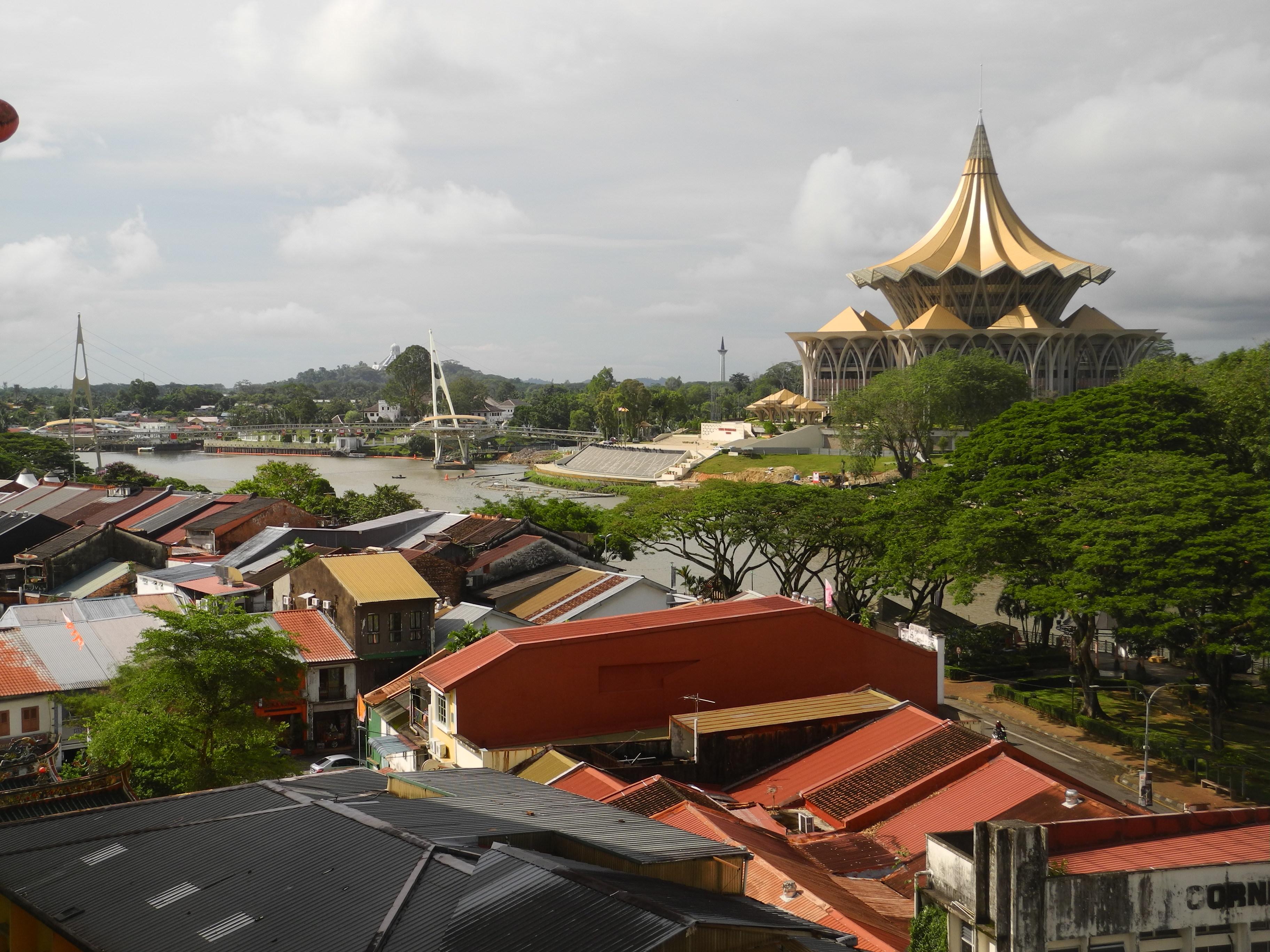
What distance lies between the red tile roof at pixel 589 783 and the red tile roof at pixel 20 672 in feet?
29.0

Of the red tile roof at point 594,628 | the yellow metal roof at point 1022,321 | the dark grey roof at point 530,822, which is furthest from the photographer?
the yellow metal roof at point 1022,321

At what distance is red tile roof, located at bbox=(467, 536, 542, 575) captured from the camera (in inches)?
992

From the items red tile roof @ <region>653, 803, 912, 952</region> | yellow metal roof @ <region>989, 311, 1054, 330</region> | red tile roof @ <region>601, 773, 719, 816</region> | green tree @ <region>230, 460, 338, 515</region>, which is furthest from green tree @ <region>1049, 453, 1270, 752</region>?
yellow metal roof @ <region>989, 311, 1054, 330</region>

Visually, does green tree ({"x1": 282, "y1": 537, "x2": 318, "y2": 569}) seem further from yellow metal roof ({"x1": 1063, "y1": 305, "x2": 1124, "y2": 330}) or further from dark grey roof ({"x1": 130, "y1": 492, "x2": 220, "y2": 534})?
yellow metal roof ({"x1": 1063, "y1": 305, "x2": 1124, "y2": 330})

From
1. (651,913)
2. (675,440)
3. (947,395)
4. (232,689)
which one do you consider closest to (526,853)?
(651,913)

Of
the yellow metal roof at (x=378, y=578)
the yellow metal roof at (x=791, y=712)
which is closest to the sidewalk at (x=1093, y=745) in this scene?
the yellow metal roof at (x=791, y=712)

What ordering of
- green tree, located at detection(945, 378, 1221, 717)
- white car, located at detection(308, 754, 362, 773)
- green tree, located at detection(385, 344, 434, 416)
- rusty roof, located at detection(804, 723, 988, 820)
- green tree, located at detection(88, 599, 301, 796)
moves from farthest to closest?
1. green tree, located at detection(385, 344, 434, 416)
2. green tree, located at detection(945, 378, 1221, 717)
3. white car, located at detection(308, 754, 362, 773)
4. rusty roof, located at detection(804, 723, 988, 820)
5. green tree, located at detection(88, 599, 301, 796)

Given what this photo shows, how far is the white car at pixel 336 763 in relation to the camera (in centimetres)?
1570

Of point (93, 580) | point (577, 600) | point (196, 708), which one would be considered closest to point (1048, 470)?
point (577, 600)

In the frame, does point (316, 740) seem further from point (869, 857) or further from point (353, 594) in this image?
point (869, 857)

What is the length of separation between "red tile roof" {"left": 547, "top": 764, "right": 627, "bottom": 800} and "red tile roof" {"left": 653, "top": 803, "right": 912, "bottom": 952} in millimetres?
1183

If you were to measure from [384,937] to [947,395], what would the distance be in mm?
46720

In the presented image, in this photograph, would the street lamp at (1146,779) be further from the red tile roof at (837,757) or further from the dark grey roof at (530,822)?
the dark grey roof at (530,822)

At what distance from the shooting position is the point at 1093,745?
17.4m
